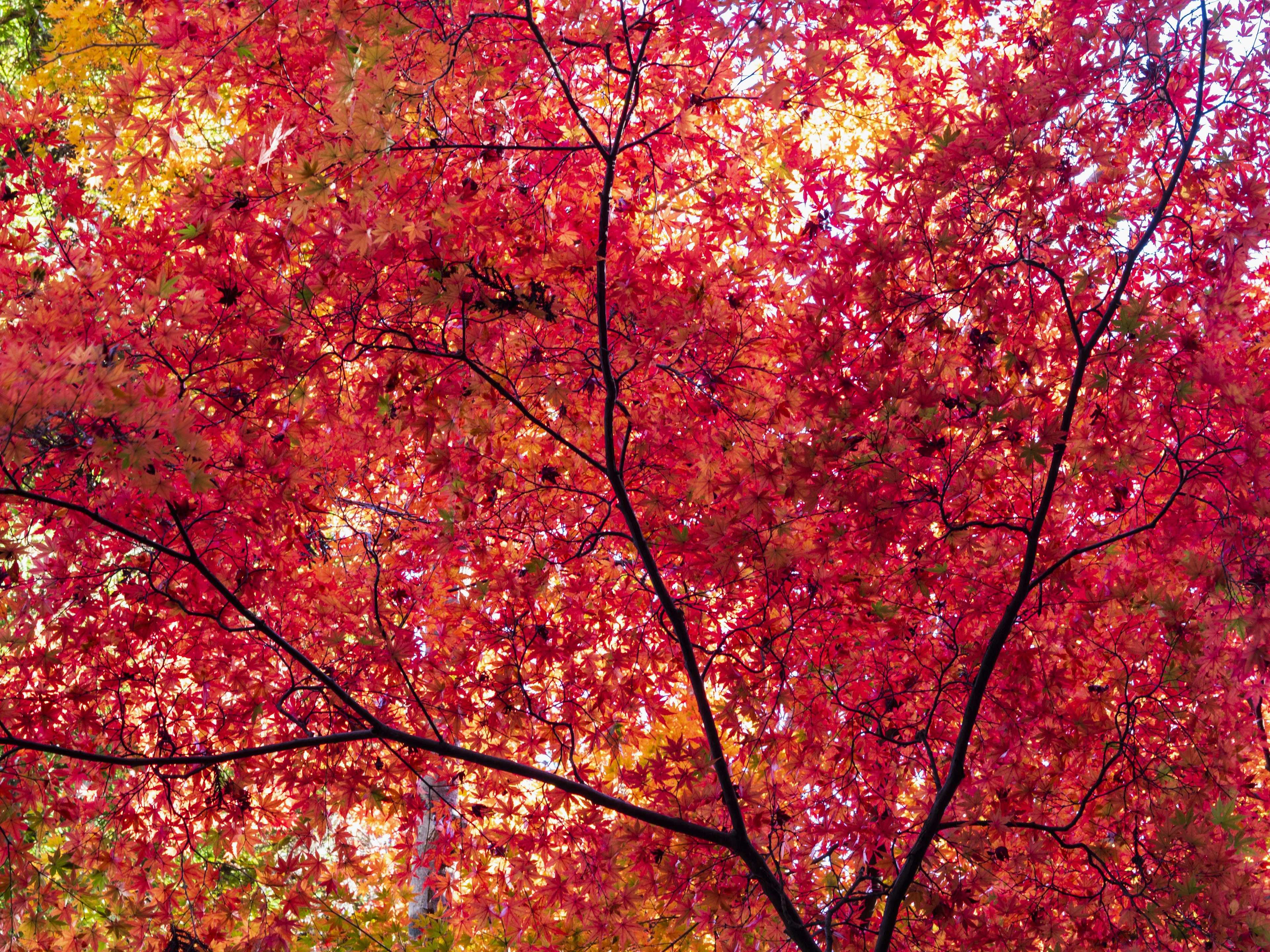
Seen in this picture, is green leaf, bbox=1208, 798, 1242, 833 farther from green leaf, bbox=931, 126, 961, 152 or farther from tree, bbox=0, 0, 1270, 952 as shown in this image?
green leaf, bbox=931, 126, 961, 152

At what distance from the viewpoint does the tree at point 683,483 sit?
9.62 ft

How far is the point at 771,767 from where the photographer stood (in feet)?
11.4

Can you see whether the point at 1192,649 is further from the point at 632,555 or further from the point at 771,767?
the point at 632,555

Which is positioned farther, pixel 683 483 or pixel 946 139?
pixel 683 483

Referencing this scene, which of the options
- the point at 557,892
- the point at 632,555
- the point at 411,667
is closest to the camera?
the point at 557,892

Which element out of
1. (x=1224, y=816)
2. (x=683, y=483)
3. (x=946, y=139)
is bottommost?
(x=1224, y=816)

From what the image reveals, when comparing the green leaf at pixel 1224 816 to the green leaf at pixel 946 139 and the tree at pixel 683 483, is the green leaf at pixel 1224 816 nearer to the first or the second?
the tree at pixel 683 483

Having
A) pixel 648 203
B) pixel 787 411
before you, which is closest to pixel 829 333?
pixel 787 411

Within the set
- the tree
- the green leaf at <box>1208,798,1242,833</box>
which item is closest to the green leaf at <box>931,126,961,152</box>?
the tree

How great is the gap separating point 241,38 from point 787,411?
8.09 ft

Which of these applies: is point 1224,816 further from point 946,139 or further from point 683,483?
point 946,139

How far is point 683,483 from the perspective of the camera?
3.54 meters

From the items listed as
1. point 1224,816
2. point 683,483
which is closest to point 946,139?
point 683,483

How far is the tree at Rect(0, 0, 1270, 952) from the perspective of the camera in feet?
9.62
